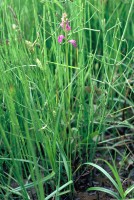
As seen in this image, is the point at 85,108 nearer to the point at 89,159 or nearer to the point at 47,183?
the point at 89,159

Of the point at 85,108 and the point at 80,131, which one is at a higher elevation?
the point at 85,108

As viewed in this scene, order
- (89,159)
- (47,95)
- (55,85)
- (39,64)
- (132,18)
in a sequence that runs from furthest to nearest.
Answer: (132,18)
(89,159)
(55,85)
(47,95)
(39,64)

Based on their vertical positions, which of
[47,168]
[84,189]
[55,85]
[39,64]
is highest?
[39,64]

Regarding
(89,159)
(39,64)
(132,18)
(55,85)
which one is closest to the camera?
(39,64)

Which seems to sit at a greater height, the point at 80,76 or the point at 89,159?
the point at 80,76

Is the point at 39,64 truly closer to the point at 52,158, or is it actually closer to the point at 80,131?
the point at 52,158

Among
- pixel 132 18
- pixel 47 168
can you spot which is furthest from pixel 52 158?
pixel 132 18

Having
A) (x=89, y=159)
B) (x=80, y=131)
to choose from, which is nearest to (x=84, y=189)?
(x=89, y=159)

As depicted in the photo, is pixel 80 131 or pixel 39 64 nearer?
pixel 39 64

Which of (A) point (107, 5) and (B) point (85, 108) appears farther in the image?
(A) point (107, 5)
